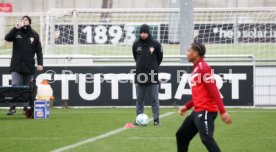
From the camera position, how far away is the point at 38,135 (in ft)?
50.6

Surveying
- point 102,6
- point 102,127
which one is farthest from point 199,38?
point 102,6

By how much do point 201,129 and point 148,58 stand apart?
6.80 meters

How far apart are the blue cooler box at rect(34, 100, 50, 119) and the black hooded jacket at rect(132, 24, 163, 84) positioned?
2564mm

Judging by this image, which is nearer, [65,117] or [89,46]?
[65,117]

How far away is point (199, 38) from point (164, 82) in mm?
5717

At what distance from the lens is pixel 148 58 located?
17.6 metres

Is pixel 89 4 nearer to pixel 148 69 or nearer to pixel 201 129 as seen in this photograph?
pixel 148 69

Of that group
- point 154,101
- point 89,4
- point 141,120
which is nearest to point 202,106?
point 141,120

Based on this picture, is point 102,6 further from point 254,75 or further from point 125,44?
point 254,75

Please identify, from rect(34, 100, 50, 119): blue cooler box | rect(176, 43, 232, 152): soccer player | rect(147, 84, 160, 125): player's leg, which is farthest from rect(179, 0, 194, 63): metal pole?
rect(176, 43, 232, 152): soccer player

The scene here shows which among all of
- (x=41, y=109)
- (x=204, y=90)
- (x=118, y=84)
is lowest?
(x=41, y=109)

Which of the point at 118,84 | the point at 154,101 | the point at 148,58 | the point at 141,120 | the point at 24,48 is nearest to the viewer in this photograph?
the point at 141,120

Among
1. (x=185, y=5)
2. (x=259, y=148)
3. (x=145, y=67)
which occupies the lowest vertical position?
(x=259, y=148)

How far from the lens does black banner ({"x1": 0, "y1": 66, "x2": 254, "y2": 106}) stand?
22.9m
